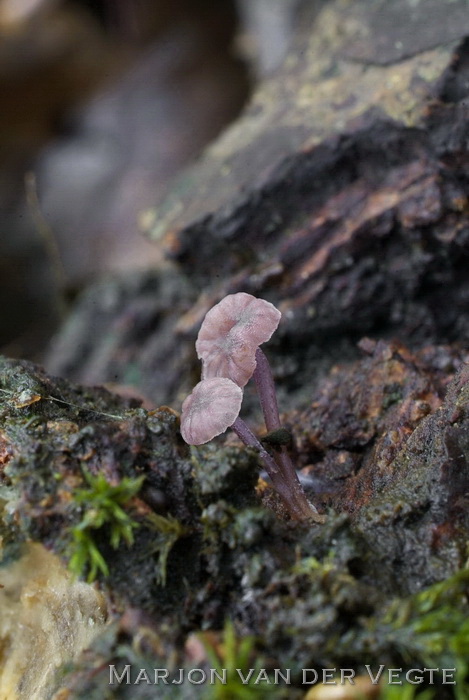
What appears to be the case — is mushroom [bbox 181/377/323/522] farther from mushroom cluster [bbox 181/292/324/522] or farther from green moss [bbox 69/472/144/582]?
green moss [bbox 69/472/144/582]

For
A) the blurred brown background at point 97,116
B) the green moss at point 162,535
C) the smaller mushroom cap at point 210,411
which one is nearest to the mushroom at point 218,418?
→ the smaller mushroom cap at point 210,411

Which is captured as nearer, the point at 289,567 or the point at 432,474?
the point at 289,567

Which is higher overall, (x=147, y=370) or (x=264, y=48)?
(x=264, y=48)

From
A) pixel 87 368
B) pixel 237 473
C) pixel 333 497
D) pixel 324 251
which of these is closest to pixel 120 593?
pixel 237 473

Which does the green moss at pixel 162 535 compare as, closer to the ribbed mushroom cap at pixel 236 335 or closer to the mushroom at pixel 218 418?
the mushroom at pixel 218 418

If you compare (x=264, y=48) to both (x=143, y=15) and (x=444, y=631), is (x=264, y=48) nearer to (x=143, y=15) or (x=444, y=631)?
(x=143, y=15)

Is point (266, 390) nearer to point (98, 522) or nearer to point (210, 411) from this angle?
point (210, 411)

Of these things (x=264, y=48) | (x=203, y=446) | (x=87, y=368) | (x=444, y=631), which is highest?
(x=264, y=48)

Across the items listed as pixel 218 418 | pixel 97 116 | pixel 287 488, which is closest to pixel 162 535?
pixel 218 418

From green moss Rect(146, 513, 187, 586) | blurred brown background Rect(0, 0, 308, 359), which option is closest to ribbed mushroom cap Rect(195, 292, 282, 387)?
green moss Rect(146, 513, 187, 586)
